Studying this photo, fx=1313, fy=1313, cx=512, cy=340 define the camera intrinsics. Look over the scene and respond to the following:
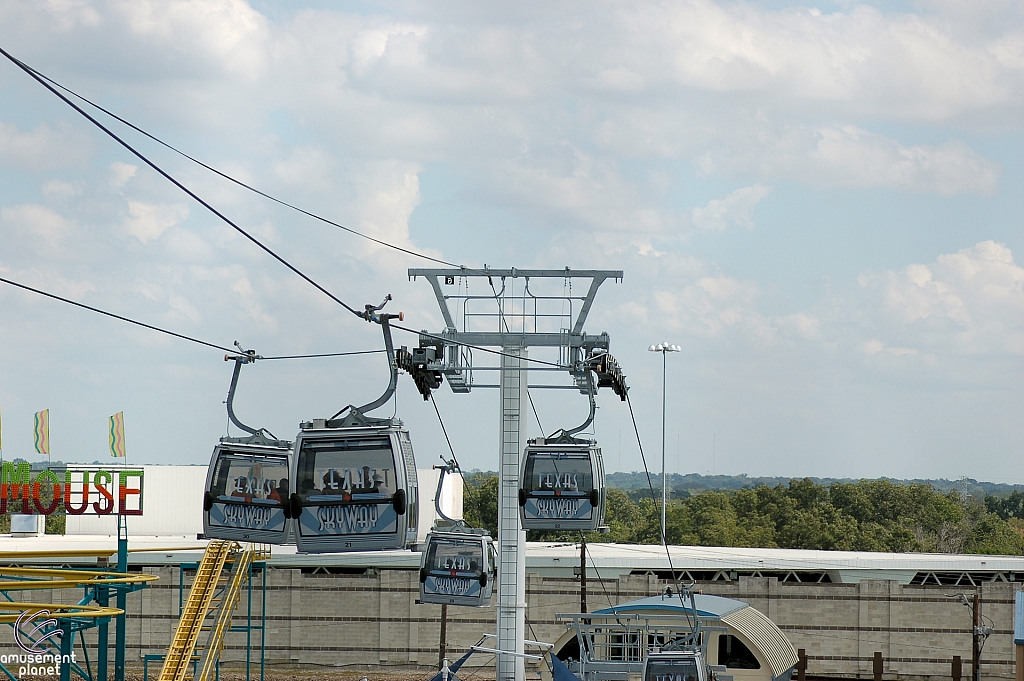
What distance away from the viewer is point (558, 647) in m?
29.1

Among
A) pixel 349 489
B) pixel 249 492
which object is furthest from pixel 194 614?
pixel 349 489

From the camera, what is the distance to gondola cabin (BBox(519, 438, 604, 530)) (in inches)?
949

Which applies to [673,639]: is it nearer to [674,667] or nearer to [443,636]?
[674,667]

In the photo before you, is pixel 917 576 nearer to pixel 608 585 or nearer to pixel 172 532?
pixel 608 585

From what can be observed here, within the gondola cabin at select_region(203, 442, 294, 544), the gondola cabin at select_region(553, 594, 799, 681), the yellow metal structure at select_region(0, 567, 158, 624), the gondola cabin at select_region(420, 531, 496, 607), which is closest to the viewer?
the yellow metal structure at select_region(0, 567, 158, 624)

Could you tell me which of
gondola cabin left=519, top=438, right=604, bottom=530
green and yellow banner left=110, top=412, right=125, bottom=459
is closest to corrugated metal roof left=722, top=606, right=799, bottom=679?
gondola cabin left=519, top=438, right=604, bottom=530

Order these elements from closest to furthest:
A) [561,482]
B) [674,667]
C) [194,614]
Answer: [674,667]
[561,482]
[194,614]

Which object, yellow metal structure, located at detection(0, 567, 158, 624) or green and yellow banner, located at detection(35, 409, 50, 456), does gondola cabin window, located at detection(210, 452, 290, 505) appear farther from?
green and yellow banner, located at detection(35, 409, 50, 456)

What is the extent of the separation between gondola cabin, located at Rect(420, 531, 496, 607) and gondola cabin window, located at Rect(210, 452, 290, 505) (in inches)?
358

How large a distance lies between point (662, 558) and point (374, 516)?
3019 centimetres

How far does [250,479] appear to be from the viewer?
1780 cm

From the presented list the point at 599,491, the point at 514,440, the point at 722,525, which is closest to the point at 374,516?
the point at 599,491

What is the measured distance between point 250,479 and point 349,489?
2044 mm

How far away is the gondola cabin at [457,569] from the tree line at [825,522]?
59165mm
